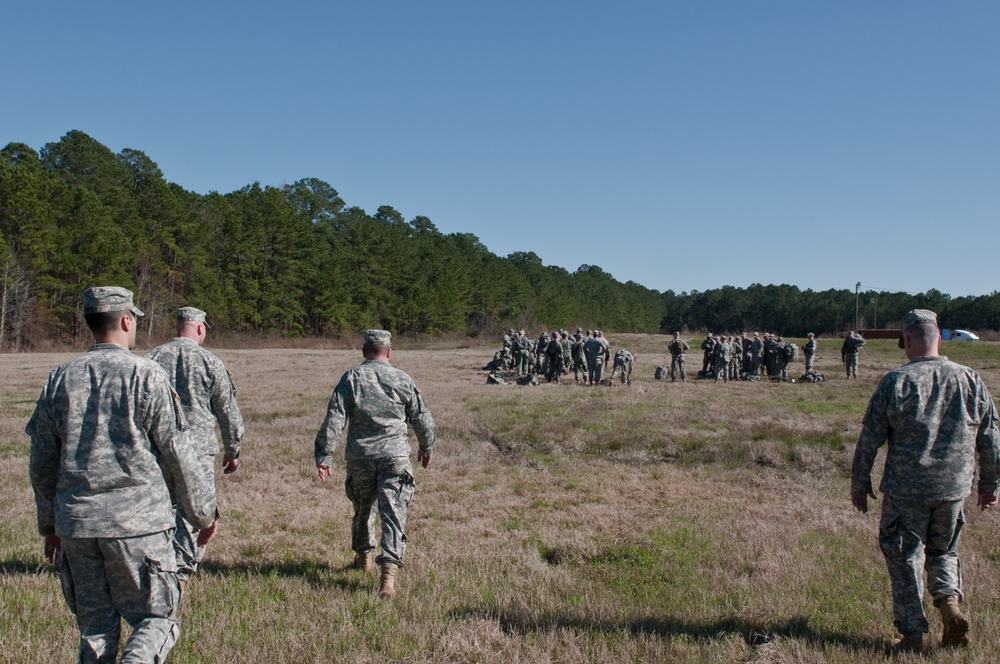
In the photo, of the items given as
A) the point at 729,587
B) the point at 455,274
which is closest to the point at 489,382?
the point at 729,587

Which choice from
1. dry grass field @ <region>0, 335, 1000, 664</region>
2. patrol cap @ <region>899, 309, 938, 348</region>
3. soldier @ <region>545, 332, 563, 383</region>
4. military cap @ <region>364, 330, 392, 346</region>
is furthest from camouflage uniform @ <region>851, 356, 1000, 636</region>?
soldier @ <region>545, 332, 563, 383</region>

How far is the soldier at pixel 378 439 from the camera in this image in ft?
17.1

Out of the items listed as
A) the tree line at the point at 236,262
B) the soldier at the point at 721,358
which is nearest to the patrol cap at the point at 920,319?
the soldier at the point at 721,358

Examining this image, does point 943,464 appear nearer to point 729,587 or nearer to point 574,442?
point 729,587

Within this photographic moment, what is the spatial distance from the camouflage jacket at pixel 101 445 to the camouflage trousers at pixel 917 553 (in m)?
3.87

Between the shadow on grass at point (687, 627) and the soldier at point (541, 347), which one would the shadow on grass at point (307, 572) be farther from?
the soldier at point (541, 347)

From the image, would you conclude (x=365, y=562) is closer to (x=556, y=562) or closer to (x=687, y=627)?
(x=556, y=562)

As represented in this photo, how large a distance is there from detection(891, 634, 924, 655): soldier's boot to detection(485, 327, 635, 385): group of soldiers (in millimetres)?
17956

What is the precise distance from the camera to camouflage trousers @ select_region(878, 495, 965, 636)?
401 centimetres

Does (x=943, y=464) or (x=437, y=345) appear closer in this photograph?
(x=943, y=464)

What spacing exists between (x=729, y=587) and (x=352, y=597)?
2.71 meters

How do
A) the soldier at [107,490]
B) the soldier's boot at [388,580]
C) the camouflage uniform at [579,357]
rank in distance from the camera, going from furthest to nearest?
the camouflage uniform at [579,357] → the soldier's boot at [388,580] → the soldier at [107,490]

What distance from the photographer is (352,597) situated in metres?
4.93

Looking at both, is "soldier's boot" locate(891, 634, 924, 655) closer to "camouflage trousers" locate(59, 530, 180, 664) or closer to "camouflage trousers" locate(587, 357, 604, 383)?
"camouflage trousers" locate(59, 530, 180, 664)
